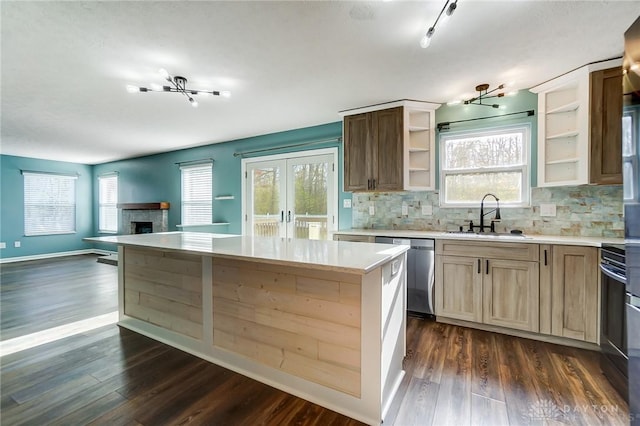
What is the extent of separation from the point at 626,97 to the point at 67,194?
975 cm

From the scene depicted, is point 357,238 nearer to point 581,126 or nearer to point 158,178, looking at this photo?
point 581,126

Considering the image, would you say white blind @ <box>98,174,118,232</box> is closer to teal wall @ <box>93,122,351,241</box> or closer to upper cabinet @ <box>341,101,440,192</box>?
teal wall @ <box>93,122,351,241</box>

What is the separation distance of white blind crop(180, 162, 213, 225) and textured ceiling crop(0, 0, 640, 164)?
193cm

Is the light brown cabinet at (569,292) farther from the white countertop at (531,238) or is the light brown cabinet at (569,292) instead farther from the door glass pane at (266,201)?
the door glass pane at (266,201)

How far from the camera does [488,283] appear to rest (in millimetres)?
2598

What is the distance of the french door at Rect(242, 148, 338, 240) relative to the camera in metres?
4.11

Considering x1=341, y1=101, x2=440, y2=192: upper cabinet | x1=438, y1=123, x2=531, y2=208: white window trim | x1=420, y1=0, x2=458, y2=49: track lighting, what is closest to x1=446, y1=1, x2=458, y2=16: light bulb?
x1=420, y1=0, x2=458, y2=49: track lighting

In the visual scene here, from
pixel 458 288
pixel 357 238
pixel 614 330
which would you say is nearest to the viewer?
pixel 614 330

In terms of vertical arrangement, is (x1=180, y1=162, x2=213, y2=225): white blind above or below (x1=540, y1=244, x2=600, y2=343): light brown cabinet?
above

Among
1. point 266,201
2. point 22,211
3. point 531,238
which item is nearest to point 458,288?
point 531,238

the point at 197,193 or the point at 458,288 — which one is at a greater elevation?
the point at 197,193

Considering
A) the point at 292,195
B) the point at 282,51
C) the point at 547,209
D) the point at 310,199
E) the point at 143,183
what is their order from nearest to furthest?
1. the point at 282,51
2. the point at 547,209
3. the point at 310,199
4. the point at 292,195
5. the point at 143,183

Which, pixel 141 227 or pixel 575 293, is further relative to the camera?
pixel 141 227

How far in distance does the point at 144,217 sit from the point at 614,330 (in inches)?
293
